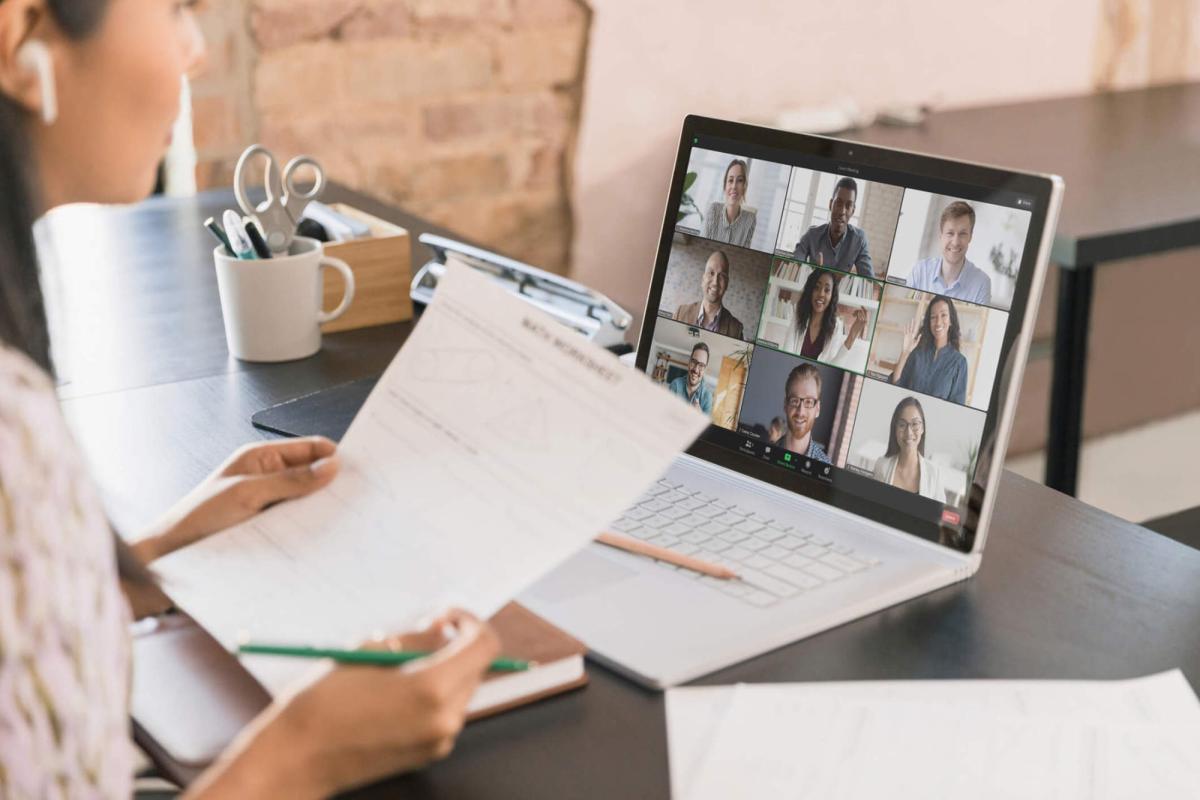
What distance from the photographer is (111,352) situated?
4.00ft

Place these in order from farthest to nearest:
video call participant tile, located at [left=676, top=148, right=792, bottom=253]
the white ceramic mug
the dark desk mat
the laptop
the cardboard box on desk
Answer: the cardboard box on desk, the white ceramic mug, the dark desk mat, video call participant tile, located at [left=676, top=148, right=792, bottom=253], the laptop

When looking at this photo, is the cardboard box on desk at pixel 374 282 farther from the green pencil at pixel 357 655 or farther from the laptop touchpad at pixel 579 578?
the green pencil at pixel 357 655

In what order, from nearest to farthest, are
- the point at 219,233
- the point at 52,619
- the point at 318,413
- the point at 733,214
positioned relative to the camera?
the point at 52,619
the point at 733,214
the point at 318,413
the point at 219,233

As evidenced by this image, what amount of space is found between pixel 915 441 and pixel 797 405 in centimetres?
9

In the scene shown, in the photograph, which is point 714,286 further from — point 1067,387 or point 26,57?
point 1067,387

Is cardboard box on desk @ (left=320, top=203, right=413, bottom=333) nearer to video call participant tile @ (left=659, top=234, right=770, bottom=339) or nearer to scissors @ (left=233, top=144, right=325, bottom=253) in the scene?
scissors @ (left=233, top=144, right=325, bottom=253)

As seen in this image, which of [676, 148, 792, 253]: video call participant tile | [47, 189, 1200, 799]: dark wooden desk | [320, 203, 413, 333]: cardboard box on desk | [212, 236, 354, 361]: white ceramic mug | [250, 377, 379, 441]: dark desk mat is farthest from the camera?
[320, 203, 413, 333]: cardboard box on desk

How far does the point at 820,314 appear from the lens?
882 millimetres

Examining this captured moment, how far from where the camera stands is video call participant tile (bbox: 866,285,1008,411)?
0.81 metres

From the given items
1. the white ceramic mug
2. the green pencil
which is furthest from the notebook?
the white ceramic mug

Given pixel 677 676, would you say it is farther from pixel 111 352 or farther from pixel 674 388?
pixel 111 352

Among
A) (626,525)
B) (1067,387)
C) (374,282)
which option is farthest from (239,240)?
(1067,387)

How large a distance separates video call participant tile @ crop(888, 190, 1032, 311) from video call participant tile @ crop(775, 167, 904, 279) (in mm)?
11

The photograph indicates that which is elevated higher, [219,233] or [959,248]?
[959,248]
